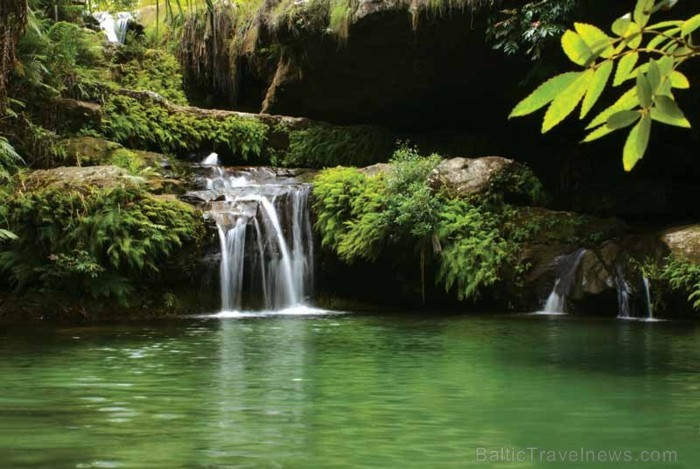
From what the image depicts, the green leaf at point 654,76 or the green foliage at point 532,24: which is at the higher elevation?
the green foliage at point 532,24

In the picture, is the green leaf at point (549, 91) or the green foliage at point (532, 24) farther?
the green foliage at point (532, 24)

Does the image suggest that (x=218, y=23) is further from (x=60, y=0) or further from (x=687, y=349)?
(x=687, y=349)

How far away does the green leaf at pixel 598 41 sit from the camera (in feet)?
2.63

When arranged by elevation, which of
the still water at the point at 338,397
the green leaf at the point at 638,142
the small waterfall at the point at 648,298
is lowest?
the still water at the point at 338,397

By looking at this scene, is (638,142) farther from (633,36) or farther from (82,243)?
(82,243)

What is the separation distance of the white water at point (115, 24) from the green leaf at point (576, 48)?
780 inches

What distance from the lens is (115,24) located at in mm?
19312

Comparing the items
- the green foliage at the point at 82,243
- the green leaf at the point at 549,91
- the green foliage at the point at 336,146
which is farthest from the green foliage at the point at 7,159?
the green leaf at the point at 549,91

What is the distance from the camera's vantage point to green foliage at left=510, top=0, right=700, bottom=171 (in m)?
0.78

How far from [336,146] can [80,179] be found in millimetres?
6053

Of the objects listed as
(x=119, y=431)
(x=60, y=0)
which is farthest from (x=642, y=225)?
(x=60, y=0)

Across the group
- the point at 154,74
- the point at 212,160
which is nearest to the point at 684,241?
the point at 212,160

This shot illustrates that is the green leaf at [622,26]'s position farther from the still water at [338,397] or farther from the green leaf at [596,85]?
the still water at [338,397]

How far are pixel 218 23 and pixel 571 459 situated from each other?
52.8 feet
